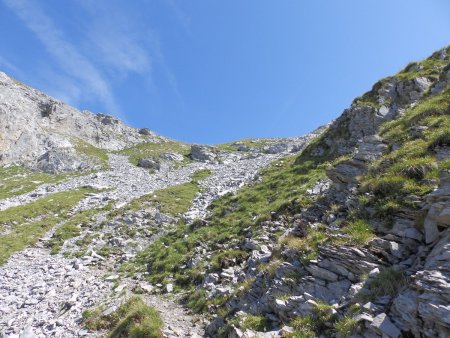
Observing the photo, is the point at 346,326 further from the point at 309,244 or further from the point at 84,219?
the point at 84,219

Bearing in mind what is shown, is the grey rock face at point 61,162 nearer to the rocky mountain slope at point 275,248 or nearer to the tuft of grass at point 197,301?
the rocky mountain slope at point 275,248

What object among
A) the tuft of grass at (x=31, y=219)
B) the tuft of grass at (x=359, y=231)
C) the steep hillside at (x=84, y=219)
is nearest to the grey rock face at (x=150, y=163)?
the steep hillside at (x=84, y=219)

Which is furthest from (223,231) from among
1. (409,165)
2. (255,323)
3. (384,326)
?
(384,326)

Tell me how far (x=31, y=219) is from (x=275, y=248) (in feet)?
92.9

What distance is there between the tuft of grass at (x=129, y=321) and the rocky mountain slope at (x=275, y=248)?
0.07 meters

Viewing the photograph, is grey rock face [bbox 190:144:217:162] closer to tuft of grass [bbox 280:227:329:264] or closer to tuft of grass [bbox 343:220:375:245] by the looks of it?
tuft of grass [bbox 280:227:329:264]

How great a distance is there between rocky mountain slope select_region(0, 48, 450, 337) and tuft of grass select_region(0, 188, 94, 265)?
178 mm

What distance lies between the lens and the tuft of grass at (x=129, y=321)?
13.3m

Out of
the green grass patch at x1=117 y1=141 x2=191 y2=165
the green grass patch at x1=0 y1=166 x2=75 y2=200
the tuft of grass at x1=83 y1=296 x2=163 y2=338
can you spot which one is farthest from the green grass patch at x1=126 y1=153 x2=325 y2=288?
the green grass patch at x1=117 y1=141 x2=191 y2=165

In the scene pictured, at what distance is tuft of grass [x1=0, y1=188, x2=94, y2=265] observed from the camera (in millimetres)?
27562

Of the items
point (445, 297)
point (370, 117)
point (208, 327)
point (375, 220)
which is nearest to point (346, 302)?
point (445, 297)

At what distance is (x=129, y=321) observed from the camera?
46.6 feet

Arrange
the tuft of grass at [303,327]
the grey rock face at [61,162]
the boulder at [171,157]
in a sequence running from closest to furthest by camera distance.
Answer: the tuft of grass at [303,327]
the grey rock face at [61,162]
the boulder at [171,157]

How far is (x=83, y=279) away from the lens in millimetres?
20781
